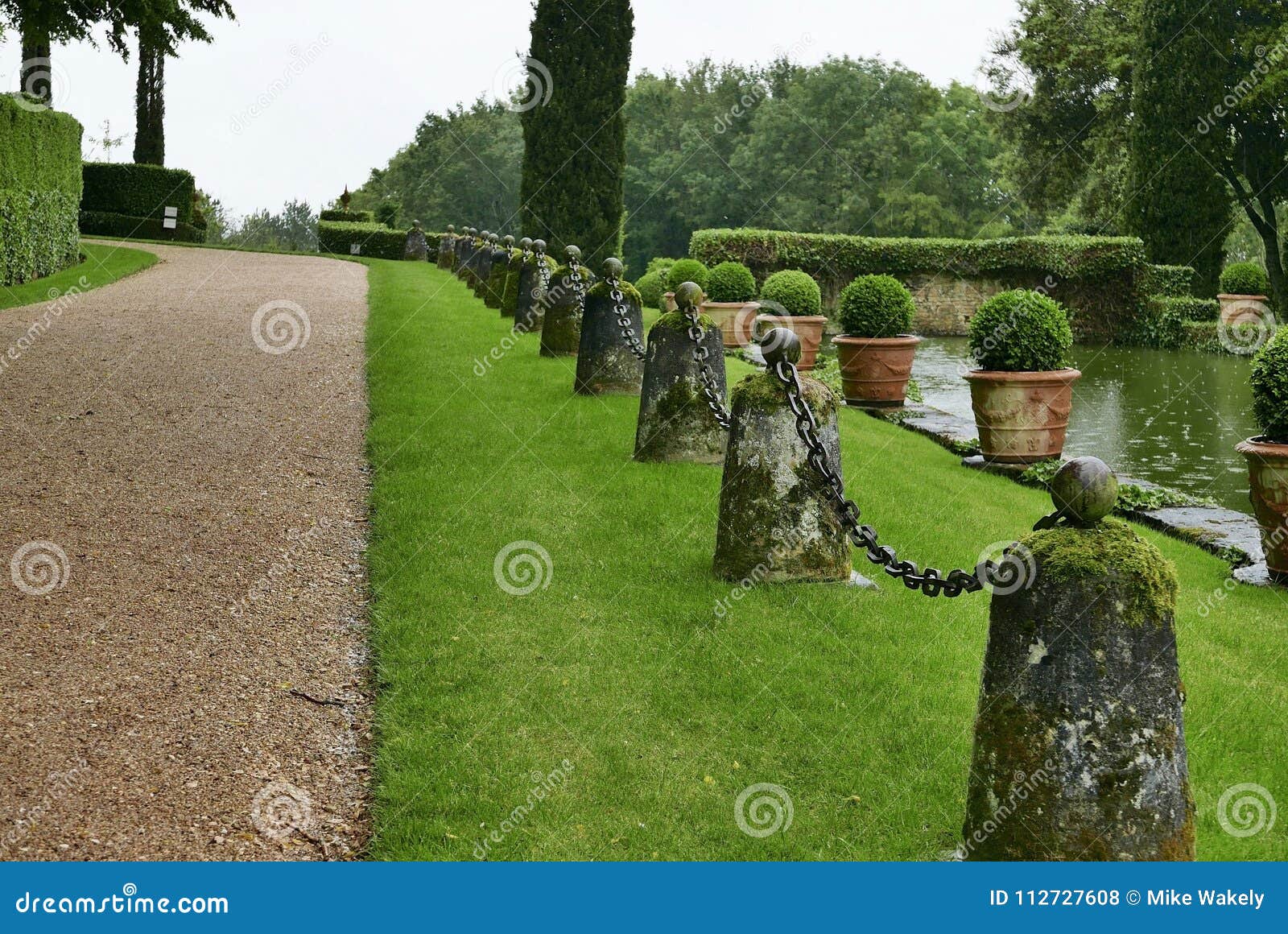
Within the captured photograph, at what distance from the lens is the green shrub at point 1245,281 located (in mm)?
23188

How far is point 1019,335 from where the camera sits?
923 cm

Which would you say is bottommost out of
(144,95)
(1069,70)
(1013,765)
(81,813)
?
(81,813)

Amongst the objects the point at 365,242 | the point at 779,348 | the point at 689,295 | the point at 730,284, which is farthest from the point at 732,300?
the point at 365,242

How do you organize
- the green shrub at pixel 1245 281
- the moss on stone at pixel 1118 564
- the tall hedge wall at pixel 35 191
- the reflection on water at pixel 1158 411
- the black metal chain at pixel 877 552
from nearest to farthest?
the moss on stone at pixel 1118 564
the black metal chain at pixel 877 552
the reflection on water at pixel 1158 411
the tall hedge wall at pixel 35 191
the green shrub at pixel 1245 281

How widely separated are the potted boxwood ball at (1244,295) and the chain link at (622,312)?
1712 cm

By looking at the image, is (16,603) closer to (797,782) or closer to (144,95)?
(797,782)

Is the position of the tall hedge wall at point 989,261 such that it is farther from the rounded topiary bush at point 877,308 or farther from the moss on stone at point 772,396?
the moss on stone at point 772,396

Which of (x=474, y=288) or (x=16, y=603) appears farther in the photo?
(x=474, y=288)

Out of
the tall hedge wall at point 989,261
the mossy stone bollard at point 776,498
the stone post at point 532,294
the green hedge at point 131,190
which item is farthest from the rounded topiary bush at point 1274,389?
the green hedge at point 131,190

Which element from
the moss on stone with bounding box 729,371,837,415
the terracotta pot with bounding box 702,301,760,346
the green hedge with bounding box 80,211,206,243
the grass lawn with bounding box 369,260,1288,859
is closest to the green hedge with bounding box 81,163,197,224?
the green hedge with bounding box 80,211,206,243

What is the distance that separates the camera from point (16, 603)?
17.0 ft

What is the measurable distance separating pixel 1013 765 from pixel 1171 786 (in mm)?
368

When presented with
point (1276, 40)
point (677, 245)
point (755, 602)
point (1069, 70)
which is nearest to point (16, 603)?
point (755, 602)

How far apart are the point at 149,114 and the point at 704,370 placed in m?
33.3
